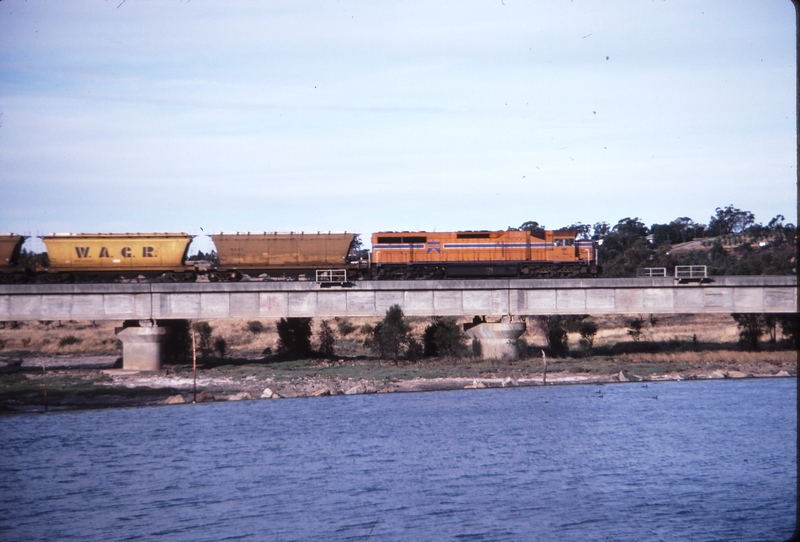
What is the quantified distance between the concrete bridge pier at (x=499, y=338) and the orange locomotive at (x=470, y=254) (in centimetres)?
540

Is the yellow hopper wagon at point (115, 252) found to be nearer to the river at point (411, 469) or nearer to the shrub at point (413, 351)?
the shrub at point (413, 351)

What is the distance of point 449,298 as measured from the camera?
2047 inches

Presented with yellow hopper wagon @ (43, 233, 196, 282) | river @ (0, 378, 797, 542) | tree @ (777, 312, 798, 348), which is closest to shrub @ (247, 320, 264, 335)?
yellow hopper wagon @ (43, 233, 196, 282)

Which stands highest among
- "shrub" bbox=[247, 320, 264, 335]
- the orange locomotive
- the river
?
the orange locomotive

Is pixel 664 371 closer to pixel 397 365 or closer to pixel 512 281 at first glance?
pixel 512 281

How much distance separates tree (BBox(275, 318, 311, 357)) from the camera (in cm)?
5959

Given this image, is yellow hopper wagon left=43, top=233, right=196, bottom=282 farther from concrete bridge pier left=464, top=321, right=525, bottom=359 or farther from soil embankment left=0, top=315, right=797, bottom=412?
concrete bridge pier left=464, top=321, right=525, bottom=359

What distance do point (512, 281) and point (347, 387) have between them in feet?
44.9

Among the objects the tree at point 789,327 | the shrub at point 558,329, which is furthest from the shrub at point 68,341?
the tree at point 789,327

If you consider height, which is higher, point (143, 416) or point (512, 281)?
point (512, 281)

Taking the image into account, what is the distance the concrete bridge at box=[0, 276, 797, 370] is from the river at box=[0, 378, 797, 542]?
377 inches

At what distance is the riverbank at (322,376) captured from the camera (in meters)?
42.7

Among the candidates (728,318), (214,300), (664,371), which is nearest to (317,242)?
(214,300)

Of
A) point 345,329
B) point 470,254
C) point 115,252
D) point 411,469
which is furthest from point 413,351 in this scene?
point 411,469
